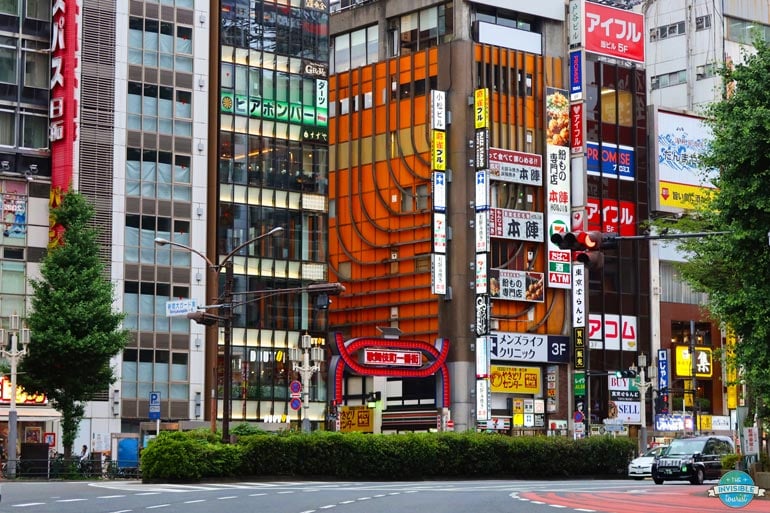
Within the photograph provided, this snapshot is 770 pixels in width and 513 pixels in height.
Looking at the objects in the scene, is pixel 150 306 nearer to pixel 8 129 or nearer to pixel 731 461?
pixel 8 129

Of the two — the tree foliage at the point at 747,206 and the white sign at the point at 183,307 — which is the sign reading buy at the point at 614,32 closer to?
the white sign at the point at 183,307

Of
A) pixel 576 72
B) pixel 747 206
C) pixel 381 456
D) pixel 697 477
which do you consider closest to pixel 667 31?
pixel 576 72

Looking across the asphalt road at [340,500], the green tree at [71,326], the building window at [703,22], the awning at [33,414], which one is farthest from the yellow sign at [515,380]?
the asphalt road at [340,500]

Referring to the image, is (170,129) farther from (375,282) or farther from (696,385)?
(696,385)

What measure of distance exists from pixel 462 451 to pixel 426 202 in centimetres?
4100

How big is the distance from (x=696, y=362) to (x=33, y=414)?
56794 millimetres

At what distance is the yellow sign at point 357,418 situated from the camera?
97.0 meters

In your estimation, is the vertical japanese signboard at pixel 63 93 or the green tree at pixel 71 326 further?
the vertical japanese signboard at pixel 63 93

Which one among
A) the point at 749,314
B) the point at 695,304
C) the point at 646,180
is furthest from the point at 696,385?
the point at 749,314

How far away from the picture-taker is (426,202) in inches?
3880

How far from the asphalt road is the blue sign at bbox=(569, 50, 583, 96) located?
61676 mm

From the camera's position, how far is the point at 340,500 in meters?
35.0

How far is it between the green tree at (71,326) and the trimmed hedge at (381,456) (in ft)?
43.8

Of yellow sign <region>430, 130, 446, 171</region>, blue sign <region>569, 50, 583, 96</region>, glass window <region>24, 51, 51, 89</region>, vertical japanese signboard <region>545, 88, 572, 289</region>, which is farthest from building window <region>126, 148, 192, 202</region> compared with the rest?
blue sign <region>569, 50, 583, 96</region>
